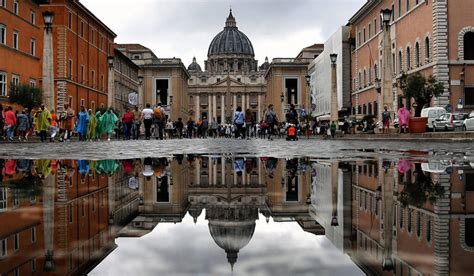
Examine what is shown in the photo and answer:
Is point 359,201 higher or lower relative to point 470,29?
lower

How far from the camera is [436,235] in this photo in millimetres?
2555

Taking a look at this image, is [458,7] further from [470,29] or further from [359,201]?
[359,201]

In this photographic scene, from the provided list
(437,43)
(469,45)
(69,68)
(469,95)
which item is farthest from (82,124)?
(469,45)

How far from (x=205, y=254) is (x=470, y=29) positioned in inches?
1528

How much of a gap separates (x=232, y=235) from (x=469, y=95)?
3829 centimetres

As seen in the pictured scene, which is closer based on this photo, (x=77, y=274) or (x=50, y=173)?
(x=77, y=274)

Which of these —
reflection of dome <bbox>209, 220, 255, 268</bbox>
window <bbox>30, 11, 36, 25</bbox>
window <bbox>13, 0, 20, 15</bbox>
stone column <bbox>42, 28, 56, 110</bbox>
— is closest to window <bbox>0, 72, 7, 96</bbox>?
window <bbox>13, 0, 20, 15</bbox>

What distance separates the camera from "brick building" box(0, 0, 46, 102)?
35031 millimetres

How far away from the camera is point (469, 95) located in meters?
37.9

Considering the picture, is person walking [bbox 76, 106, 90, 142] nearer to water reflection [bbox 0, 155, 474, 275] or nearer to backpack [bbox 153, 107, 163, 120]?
backpack [bbox 153, 107, 163, 120]

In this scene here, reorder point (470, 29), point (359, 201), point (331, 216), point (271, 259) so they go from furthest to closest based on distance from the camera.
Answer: point (470, 29) → point (359, 201) → point (331, 216) → point (271, 259)

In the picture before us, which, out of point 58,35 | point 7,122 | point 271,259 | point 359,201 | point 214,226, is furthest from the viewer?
point 58,35

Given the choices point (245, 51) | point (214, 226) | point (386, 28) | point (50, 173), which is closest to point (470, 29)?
point (386, 28)

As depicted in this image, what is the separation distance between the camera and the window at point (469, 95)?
37750mm
